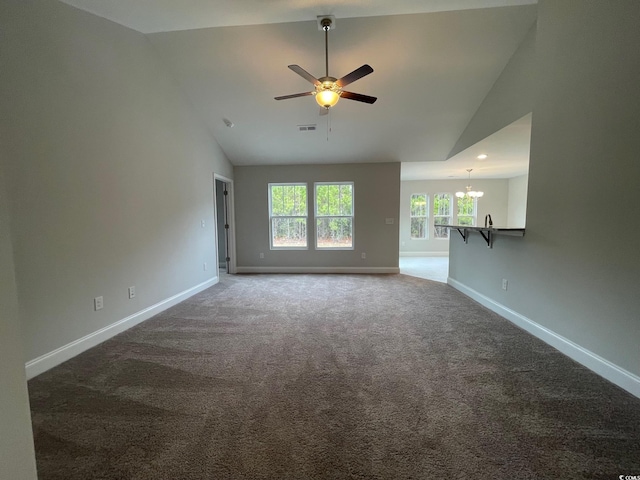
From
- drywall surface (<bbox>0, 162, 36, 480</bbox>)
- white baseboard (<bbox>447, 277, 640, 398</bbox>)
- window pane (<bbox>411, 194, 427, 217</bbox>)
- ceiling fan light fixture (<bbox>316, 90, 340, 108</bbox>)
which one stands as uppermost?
ceiling fan light fixture (<bbox>316, 90, 340, 108</bbox>)

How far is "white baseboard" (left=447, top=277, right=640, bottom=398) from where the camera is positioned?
1.88 metres

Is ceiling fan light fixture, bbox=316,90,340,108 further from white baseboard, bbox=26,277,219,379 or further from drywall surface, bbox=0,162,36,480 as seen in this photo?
white baseboard, bbox=26,277,219,379

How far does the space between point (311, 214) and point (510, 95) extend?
3926mm

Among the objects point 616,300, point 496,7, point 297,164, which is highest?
point 496,7

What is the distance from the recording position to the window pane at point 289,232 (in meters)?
6.20

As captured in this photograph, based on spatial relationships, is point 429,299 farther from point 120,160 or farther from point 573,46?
point 120,160

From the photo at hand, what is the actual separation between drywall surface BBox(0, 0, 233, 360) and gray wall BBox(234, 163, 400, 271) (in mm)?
2235

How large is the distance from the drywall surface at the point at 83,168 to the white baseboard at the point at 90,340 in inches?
2.0

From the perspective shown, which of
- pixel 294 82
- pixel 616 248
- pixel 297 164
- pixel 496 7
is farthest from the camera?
pixel 297 164

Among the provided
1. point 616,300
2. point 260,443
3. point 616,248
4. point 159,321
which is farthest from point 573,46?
point 159,321

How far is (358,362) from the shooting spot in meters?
2.27

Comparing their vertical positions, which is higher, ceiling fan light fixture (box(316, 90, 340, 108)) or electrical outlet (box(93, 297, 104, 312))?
ceiling fan light fixture (box(316, 90, 340, 108))

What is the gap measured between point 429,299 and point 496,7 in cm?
343

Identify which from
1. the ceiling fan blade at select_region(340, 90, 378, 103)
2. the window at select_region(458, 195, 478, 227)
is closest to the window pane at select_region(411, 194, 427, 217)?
the window at select_region(458, 195, 478, 227)
